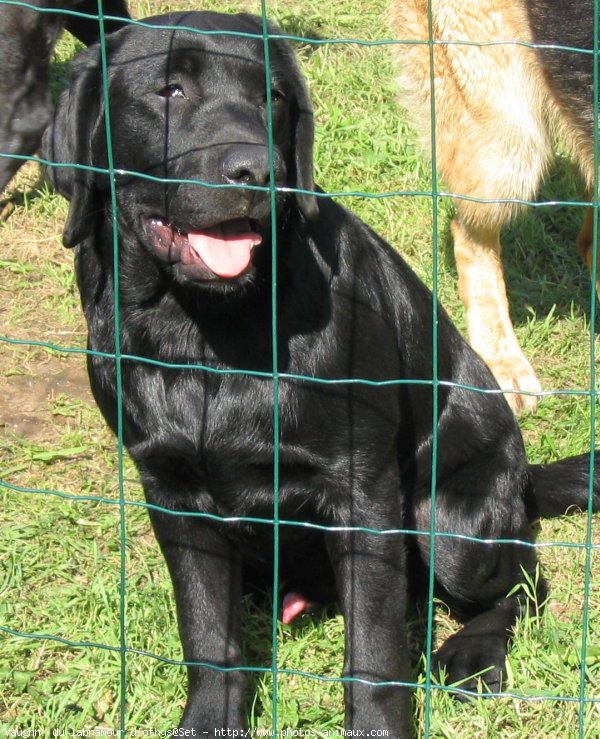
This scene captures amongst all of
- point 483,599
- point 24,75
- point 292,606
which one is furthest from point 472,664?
point 24,75

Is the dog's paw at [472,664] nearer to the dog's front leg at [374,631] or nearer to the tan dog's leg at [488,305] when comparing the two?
the dog's front leg at [374,631]

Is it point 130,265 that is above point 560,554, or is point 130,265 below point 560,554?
above

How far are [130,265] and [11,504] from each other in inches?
46.9

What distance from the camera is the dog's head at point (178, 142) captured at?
2531 millimetres

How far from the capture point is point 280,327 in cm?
272

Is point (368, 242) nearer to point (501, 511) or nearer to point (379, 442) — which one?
point (379, 442)

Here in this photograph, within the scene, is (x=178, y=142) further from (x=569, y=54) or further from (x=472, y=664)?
(x=569, y=54)

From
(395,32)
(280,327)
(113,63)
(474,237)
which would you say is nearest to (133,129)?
(113,63)

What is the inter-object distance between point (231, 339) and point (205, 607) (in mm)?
690

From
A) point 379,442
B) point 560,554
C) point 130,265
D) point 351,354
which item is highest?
point 130,265

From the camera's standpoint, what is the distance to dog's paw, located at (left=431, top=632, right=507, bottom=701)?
2.97m

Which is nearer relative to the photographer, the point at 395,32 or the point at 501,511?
the point at 501,511

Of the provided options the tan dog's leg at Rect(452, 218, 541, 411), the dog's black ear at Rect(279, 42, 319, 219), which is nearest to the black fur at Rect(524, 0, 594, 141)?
the tan dog's leg at Rect(452, 218, 541, 411)

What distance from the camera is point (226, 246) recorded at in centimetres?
261
